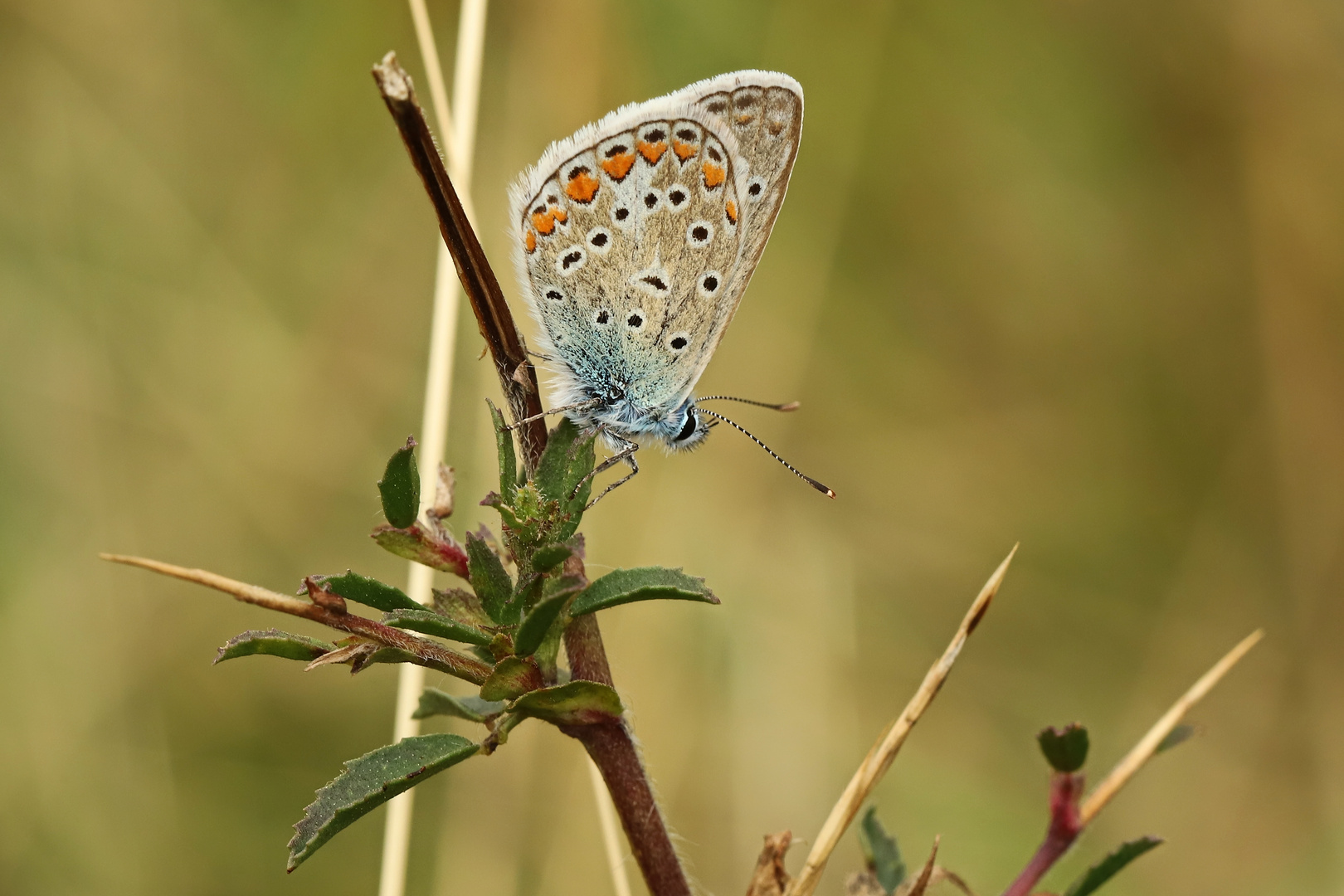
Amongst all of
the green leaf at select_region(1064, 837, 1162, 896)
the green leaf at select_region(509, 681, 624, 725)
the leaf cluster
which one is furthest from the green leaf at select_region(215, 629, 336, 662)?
the green leaf at select_region(1064, 837, 1162, 896)

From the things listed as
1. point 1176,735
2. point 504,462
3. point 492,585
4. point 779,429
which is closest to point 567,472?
point 504,462

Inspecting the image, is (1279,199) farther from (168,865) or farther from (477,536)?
(168,865)

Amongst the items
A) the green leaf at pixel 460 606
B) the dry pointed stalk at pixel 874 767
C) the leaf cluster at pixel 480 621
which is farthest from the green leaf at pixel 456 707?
the dry pointed stalk at pixel 874 767

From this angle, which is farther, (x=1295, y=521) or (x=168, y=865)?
(x=1295, y=521)

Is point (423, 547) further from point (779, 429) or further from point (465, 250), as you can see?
point (779, 429)

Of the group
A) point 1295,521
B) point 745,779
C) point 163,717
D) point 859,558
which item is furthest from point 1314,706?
point 163,717

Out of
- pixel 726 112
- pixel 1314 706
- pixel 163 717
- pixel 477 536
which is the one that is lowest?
pixel 163 717
